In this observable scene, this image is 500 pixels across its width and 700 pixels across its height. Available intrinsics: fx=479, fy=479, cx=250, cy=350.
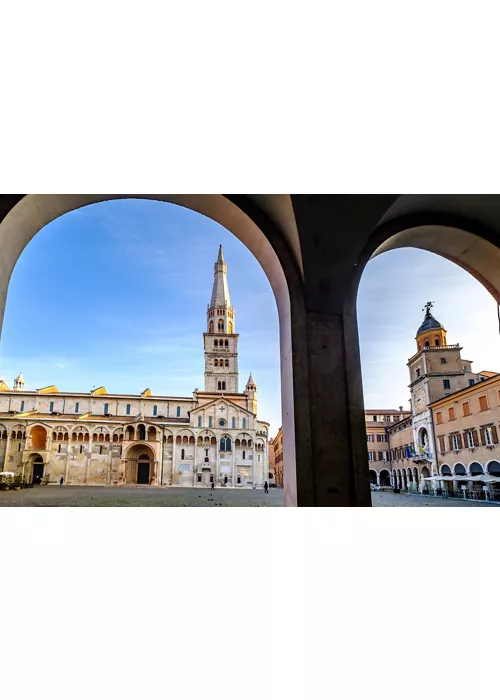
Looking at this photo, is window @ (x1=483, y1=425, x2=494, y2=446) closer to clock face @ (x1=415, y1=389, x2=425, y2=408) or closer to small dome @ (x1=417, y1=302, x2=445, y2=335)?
clock face @ (x1=415, y1=389, x2=425, y2=408)

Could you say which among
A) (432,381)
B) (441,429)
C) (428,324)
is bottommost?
(441,429)

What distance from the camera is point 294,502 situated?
15.7ft

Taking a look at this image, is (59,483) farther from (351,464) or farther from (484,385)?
(351,464)

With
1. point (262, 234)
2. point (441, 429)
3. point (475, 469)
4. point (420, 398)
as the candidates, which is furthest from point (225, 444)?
point (262, 234)

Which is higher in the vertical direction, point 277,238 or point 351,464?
point 277,238

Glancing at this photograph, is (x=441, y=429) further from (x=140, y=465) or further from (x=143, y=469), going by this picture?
(x=140, y=465)

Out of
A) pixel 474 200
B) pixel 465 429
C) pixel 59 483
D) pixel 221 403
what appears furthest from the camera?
pixel 221 403

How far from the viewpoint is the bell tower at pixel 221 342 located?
2736 inches

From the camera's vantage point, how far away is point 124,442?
54219 mm

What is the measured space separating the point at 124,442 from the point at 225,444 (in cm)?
1160

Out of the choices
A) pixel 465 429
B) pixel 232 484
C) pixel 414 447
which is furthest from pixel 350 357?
pixel 232 484

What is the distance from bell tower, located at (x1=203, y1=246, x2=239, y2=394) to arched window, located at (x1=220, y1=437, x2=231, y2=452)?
471 inches

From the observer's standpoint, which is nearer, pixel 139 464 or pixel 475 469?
pixel 475 469
